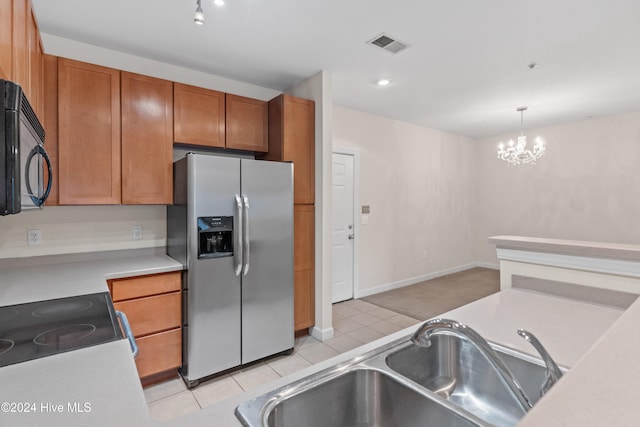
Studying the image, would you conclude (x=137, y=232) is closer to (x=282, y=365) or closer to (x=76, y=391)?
(x=282, y=365)

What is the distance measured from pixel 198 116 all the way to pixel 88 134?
2.68 ft

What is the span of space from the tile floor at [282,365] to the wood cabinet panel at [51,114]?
1.59 meters

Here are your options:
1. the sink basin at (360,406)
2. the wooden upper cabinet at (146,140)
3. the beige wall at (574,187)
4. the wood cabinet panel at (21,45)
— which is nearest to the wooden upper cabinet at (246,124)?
the wooden upper cabinet at (146,140)

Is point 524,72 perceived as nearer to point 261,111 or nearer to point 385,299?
point 261,111

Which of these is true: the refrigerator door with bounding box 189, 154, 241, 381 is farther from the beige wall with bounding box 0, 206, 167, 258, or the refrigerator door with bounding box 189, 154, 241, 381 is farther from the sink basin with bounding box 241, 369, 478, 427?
the sink basin with bounding box 241, 369, 478, 427

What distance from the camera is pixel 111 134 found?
7.82 ft

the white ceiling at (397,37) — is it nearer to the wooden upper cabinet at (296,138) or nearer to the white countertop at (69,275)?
the wooden upper cabinet at (296,138)

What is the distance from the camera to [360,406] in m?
0.94

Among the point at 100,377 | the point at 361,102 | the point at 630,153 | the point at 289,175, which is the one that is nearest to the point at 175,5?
the point at 289,175

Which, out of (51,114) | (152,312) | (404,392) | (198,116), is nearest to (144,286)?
(152,312)

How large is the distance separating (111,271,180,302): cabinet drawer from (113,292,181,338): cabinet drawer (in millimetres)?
38

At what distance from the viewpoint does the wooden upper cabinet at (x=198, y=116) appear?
2652mm

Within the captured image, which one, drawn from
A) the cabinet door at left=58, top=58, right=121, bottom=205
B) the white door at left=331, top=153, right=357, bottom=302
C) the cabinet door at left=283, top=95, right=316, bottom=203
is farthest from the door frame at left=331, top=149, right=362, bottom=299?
the cabinet door at left=58, top=58, right=121, bottom=205

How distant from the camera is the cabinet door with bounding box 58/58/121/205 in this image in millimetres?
2219
